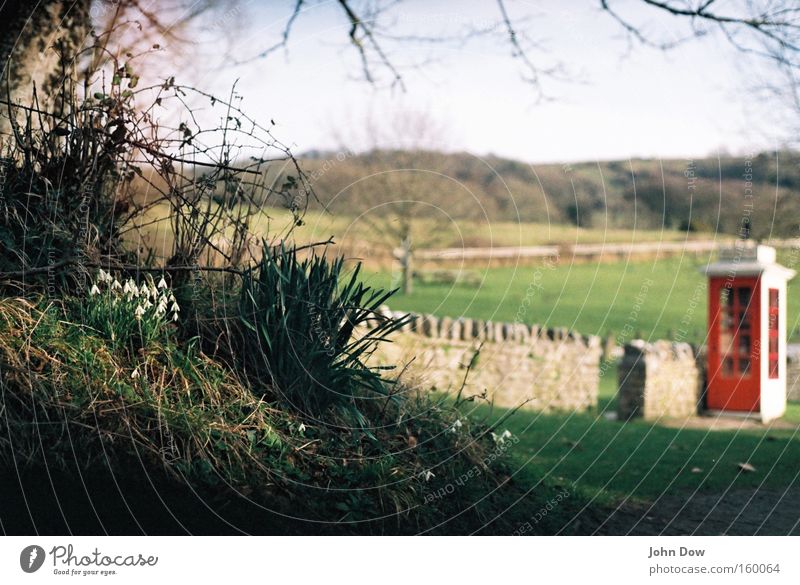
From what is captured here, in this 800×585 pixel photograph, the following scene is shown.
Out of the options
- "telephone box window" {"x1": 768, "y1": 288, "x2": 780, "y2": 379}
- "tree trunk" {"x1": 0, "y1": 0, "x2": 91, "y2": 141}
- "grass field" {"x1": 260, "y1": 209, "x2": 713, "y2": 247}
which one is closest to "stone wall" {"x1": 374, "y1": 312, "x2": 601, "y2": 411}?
"grass field" {"x1": 260, "y1": 209, "x2": 713, "y2": 247}

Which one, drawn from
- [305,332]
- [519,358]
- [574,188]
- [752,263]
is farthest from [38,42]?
[752,263]

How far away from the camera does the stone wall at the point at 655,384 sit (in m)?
9.03

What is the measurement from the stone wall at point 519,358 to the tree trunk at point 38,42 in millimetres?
4393

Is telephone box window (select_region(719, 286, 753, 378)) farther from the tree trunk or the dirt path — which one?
the tree trunk

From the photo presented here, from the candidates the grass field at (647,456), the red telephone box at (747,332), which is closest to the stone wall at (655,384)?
the red telephone box at (747,332)

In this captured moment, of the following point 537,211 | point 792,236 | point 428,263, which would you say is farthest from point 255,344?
point 428,263

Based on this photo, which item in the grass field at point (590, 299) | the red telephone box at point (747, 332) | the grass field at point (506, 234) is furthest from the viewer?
the grass field at point (590, 299)

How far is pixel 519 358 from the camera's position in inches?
395

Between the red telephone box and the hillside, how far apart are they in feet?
1.61
